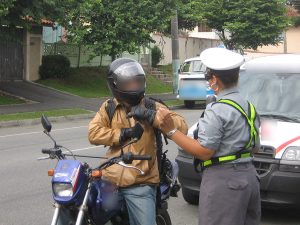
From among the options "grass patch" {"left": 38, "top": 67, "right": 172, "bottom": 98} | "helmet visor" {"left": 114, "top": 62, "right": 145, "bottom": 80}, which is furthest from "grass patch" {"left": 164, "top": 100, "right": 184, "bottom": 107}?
"helmet visor" {"left": 114, "top": 62, "right": 145, "bottom": 80}

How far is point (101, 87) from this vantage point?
27.6 meters

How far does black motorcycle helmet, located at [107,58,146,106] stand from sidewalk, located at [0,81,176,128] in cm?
1402

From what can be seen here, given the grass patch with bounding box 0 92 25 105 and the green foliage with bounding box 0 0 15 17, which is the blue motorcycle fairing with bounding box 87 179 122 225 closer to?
the green foliage with bounding box 0 0 15 17

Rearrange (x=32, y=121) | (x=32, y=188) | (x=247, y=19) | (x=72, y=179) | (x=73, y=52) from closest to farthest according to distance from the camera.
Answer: (x=72, y=179) → (x=32, y=188) → (x=32, y=121) → (x=73, y=52) → (x=247, y=19)

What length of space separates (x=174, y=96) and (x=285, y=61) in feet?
66.5

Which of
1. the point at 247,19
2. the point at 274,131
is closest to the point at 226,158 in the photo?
the point at 274,131

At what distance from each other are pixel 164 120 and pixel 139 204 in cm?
71

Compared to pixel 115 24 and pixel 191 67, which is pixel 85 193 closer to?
pixel 191 67

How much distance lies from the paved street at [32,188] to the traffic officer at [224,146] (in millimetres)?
2847

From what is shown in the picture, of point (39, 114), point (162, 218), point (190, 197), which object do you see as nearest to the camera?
point (162, 218)

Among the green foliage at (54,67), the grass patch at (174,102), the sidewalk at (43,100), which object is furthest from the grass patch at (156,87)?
the green foliage at (54,67)

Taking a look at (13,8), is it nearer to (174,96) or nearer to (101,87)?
(101,87)

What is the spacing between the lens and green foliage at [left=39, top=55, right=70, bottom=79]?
1051 inches

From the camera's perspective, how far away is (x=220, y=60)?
11.7 feet
